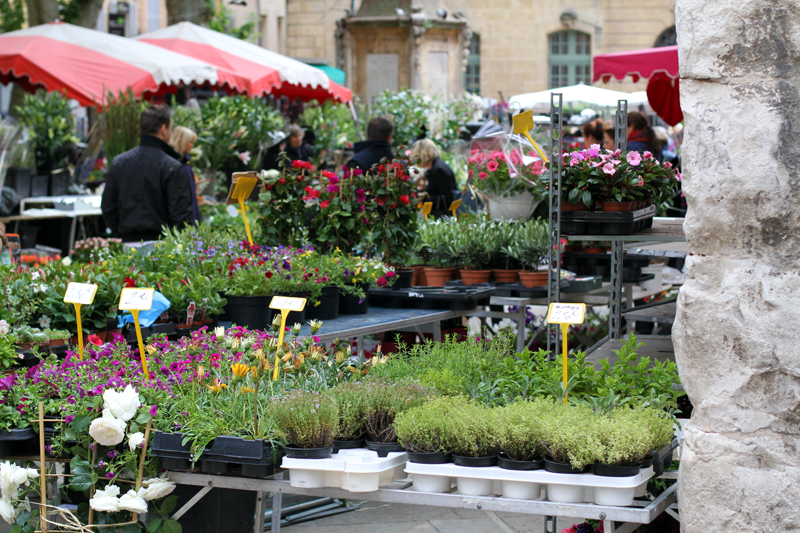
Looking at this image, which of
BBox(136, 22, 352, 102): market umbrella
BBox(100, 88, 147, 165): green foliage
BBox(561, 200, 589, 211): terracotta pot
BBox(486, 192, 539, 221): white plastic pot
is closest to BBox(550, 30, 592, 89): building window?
BBox(136, 22, 352, 102): market umbrella

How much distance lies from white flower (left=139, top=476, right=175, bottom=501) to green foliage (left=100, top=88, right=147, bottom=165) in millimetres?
6749

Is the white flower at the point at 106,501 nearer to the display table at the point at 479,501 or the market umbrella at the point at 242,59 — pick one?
the display table at the point at 479,501

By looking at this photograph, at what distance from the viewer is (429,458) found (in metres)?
2.35

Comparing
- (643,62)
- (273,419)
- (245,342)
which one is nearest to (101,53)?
(643,62)

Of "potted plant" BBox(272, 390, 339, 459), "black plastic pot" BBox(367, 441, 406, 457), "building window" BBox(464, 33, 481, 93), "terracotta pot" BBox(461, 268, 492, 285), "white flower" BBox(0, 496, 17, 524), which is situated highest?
"building window" BBox(464, 33, 481, 93)

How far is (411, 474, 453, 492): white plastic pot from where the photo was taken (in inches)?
92.7

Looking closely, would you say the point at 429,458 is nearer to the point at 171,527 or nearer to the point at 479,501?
the point at 479,501

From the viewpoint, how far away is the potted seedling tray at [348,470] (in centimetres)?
236

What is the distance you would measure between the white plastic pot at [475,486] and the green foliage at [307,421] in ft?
1.24

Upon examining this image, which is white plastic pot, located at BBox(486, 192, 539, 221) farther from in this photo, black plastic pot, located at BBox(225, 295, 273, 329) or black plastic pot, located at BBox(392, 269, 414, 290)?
black plastic pot, located at BBox(225, 295, 273, 329)

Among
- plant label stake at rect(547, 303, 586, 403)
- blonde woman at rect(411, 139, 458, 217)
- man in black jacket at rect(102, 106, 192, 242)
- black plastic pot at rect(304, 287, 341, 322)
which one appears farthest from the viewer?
blonde woman at rect(411, 139, 458, 217)

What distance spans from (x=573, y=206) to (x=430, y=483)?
5.19 feet

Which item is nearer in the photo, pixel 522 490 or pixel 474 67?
pixel 522 490

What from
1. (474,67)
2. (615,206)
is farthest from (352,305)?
(474,67)
